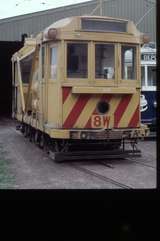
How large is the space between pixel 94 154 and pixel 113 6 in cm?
1205

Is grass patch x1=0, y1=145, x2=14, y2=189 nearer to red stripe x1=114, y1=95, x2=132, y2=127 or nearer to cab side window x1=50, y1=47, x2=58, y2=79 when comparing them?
cab side window x1=50, y1=47, x2=58, y2=79

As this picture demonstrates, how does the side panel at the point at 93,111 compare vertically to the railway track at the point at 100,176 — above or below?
above

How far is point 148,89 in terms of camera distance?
15.9 meters

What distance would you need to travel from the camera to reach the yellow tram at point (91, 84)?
35.6 ft

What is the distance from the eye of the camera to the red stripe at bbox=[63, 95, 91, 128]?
1091 cm

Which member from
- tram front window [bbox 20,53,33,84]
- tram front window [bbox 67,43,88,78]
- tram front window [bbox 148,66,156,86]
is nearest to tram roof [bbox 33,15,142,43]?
tram front window [bbox 67,43,88,78]

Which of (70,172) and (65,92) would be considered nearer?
(70,172)

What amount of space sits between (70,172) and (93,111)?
1.60 meters

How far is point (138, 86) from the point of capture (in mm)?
11578

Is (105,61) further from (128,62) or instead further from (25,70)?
(25,70)

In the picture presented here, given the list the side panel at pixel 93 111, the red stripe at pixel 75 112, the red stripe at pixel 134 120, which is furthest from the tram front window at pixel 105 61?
the red stripe at pixel 134 120

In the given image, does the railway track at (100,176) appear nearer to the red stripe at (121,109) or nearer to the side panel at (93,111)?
the side panel at (93,111)

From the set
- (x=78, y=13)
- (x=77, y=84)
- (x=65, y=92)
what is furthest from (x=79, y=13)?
(x=65, y=92)

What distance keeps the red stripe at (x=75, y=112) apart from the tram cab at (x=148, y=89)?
5075 mm
